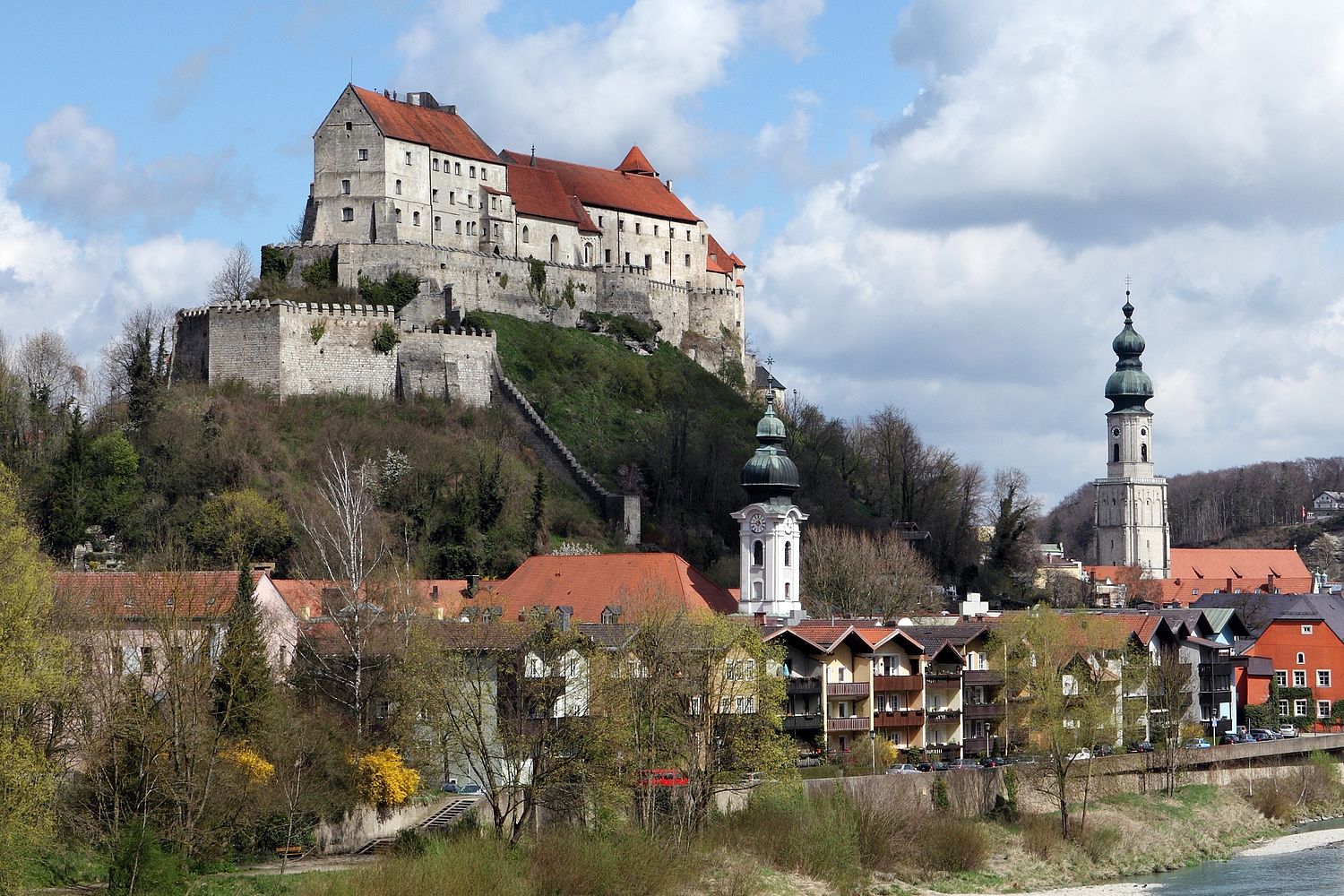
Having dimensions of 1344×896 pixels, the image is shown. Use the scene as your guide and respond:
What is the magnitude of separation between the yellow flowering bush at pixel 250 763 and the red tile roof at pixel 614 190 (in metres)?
77.4

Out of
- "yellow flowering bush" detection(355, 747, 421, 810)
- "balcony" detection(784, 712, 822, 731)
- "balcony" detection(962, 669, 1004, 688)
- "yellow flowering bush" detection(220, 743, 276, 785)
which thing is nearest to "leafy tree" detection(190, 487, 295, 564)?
"balcony" detection(784, 712, 822, 731)

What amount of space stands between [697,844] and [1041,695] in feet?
52.5

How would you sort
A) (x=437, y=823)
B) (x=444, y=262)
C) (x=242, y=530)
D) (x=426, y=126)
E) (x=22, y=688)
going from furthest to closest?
(x=426, y=126), (x=444, y=262), (x=242, y=530), (x=437, y=823), (x=22, y=688)

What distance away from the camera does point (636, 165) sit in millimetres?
137375

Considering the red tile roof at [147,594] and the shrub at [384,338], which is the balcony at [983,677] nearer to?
the red tile roof at [147,594]

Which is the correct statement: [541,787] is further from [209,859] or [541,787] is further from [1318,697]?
[1318,697]

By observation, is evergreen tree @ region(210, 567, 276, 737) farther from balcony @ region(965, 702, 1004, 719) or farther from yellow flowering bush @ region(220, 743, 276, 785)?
balcony @ region(965, 702, 1004, 719)

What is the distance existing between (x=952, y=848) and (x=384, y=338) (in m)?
52.2

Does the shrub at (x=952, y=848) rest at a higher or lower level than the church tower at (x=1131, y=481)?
lower

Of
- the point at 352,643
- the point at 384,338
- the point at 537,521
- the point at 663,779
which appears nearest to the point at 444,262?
the point at 384,338

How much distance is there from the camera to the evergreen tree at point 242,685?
51.2m

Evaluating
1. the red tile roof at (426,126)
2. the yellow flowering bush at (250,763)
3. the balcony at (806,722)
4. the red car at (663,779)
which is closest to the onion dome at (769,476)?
the balcony at (806,722)

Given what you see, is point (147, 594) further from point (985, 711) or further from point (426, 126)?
point (426, 126)

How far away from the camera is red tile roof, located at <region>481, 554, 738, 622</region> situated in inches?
2749
